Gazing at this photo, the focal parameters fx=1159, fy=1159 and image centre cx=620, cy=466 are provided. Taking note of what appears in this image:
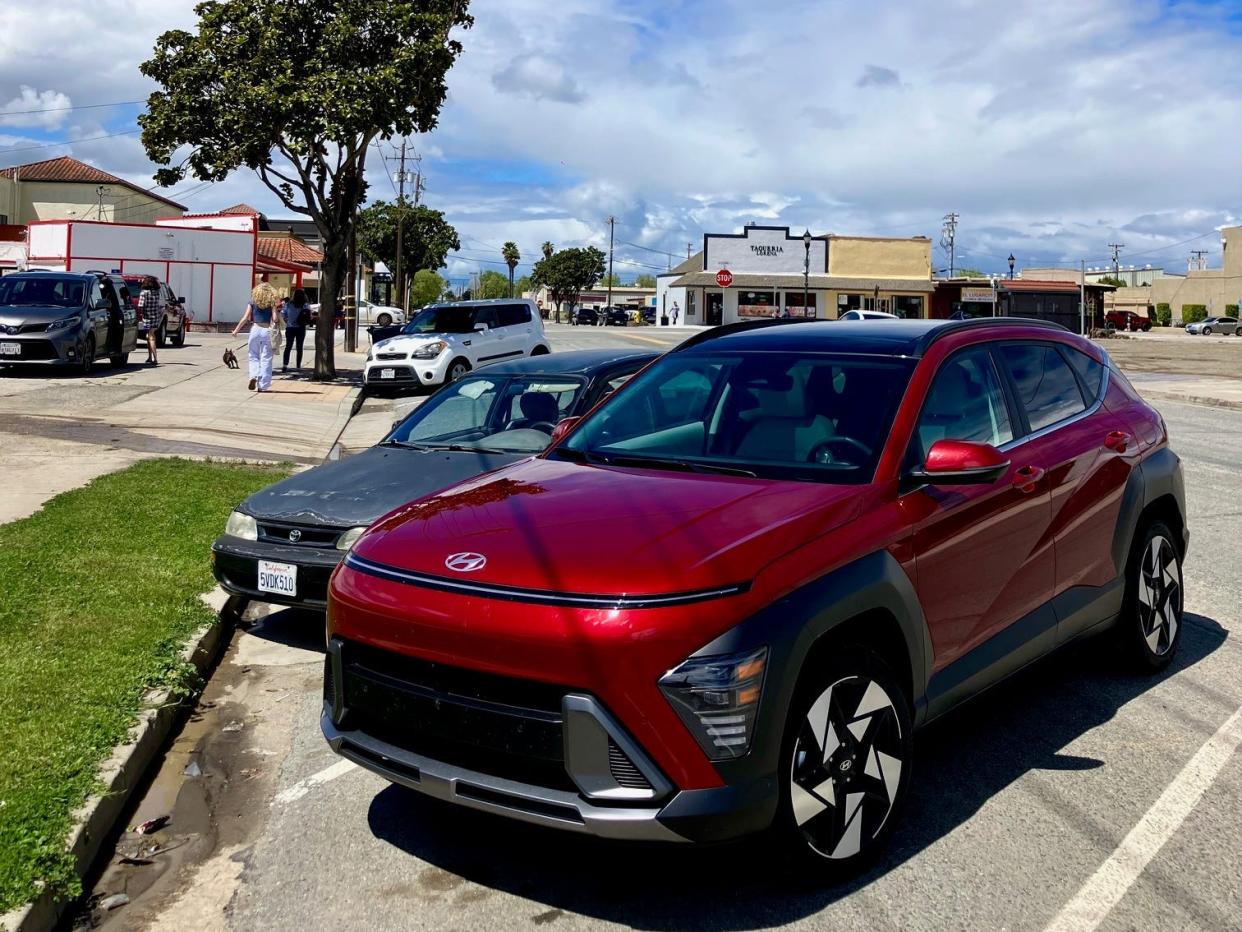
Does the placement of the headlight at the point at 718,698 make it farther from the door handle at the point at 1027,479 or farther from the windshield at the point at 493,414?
the windshield at the point at 493,414

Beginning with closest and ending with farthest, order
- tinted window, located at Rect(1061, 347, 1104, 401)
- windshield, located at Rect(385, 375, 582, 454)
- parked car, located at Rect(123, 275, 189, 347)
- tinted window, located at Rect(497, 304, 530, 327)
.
Answer: 1. tinted window, located at Rect(1061, 347, 1104, 401)
2. windshield, located at Rect(385, 375, 582, 454)
3. tinted window, located at Rect(497, 304, 530, 327)
4. parked car, located at Rect(123, 275, 189, 347)

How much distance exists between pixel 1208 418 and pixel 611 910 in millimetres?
19495

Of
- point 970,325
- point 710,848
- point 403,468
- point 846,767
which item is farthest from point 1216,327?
point 710,848

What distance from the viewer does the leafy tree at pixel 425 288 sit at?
99875 mm

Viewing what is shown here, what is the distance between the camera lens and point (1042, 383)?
5074 millimetres

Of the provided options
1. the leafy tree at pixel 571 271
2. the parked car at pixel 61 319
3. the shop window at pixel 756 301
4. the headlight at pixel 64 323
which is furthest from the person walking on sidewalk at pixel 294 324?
the leafy tree at pixel 571 271

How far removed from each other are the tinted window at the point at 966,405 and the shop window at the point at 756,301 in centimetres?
7417

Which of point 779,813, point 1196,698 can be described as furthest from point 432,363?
point 779,813

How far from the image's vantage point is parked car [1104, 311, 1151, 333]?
90125 mm

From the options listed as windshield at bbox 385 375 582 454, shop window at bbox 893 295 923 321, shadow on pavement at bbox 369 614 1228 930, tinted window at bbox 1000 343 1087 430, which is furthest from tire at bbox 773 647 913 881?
shop window at bbox 893 295 923 321

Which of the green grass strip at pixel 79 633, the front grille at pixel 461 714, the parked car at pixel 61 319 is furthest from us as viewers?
the parked car at pixel 61 319

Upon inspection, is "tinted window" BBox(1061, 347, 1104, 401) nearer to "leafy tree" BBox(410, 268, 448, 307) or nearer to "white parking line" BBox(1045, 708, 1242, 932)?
"white parking line" BBox(1045, 708, 1242, 932)

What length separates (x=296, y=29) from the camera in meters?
21.7

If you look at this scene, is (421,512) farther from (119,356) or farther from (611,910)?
(119,356)
